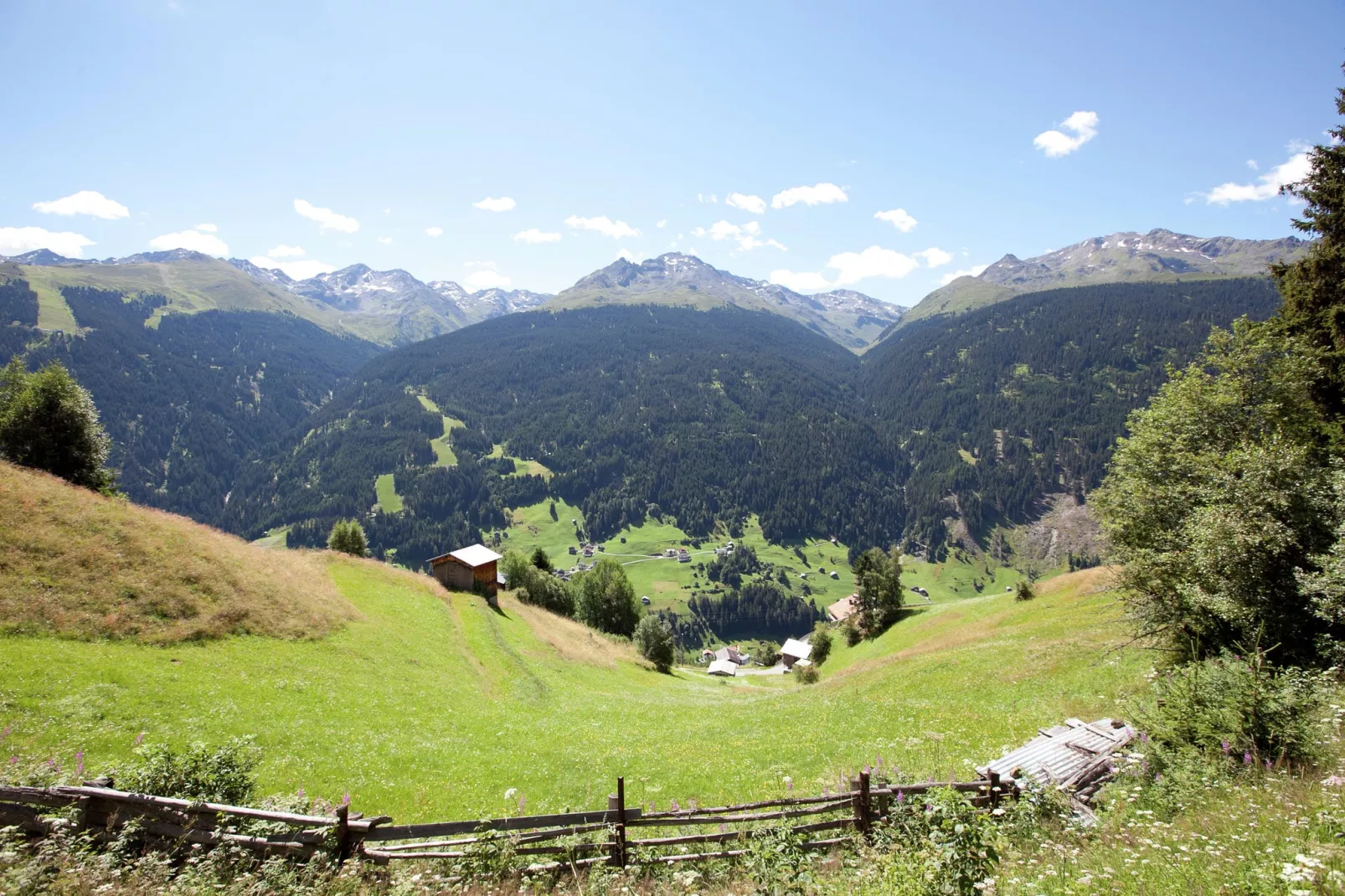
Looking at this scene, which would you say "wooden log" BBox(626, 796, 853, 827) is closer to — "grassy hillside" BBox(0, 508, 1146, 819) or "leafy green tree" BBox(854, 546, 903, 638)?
"grassy hillside" BBox(0, 508, 1146, 819)

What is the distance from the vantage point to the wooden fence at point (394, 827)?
9.55m

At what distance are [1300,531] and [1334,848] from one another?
51.1 feet

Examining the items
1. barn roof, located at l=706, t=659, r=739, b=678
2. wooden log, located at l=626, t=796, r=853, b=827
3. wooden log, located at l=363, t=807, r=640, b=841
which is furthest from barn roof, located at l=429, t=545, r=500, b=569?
barn roof, located at l=706, t=659, r=739, b=678

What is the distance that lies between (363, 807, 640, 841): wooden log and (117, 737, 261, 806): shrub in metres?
3.50

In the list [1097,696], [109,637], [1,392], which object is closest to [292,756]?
[109,637]

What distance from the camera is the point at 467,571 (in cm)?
5438

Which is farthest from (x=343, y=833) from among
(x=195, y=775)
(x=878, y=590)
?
(x=878, y=590)

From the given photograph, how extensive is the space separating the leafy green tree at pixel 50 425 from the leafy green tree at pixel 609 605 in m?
51.1

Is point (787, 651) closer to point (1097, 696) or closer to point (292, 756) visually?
point (1097, 696)

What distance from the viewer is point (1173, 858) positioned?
8.14 metres

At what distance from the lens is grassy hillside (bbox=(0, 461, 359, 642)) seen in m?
22.8

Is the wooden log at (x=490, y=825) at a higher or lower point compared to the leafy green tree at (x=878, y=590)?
higher

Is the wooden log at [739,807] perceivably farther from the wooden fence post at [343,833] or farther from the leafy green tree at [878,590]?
the leafy green tree at [878,590]

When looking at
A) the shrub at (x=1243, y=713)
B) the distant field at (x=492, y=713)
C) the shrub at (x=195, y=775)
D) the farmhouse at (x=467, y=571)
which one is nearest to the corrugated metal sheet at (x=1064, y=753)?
the shrub at (x=1243, y=713)
